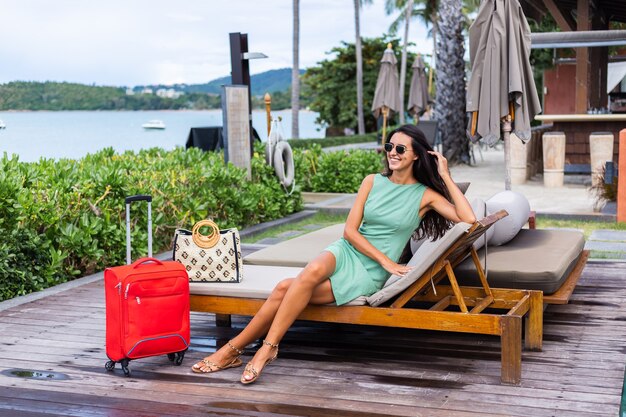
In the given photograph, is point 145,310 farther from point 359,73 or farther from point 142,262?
point 359,73

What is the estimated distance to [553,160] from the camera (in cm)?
1344

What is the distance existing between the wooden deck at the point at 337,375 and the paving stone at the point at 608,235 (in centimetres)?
332

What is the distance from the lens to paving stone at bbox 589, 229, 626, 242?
344 inches

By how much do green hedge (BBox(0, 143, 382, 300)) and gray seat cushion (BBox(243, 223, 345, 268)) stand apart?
1.74 m

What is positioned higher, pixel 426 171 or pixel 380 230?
pixel 426 171

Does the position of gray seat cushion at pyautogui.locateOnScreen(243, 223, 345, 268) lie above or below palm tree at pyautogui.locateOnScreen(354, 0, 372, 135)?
below

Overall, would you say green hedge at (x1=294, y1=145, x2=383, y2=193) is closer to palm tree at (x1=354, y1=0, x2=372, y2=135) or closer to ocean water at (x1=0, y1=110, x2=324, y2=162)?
ocean water at (x1=0, y1=110, x2=324, y2=162)

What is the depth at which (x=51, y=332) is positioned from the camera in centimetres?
517

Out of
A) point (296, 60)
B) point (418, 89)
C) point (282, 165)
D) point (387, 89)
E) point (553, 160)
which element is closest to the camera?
point (282, 165)

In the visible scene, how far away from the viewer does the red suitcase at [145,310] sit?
13.7 feet

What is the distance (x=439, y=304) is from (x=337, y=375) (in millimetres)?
707

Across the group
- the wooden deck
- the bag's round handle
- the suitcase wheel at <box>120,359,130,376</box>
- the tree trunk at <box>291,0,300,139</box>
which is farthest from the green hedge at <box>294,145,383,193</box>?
the tree trunk at <box>291,0,300,139</box>

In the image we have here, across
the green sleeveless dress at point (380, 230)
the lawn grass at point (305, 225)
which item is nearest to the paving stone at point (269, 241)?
the lawn grass at point (305, 225)

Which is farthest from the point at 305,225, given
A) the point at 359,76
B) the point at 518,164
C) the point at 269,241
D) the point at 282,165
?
the point at 359,76
